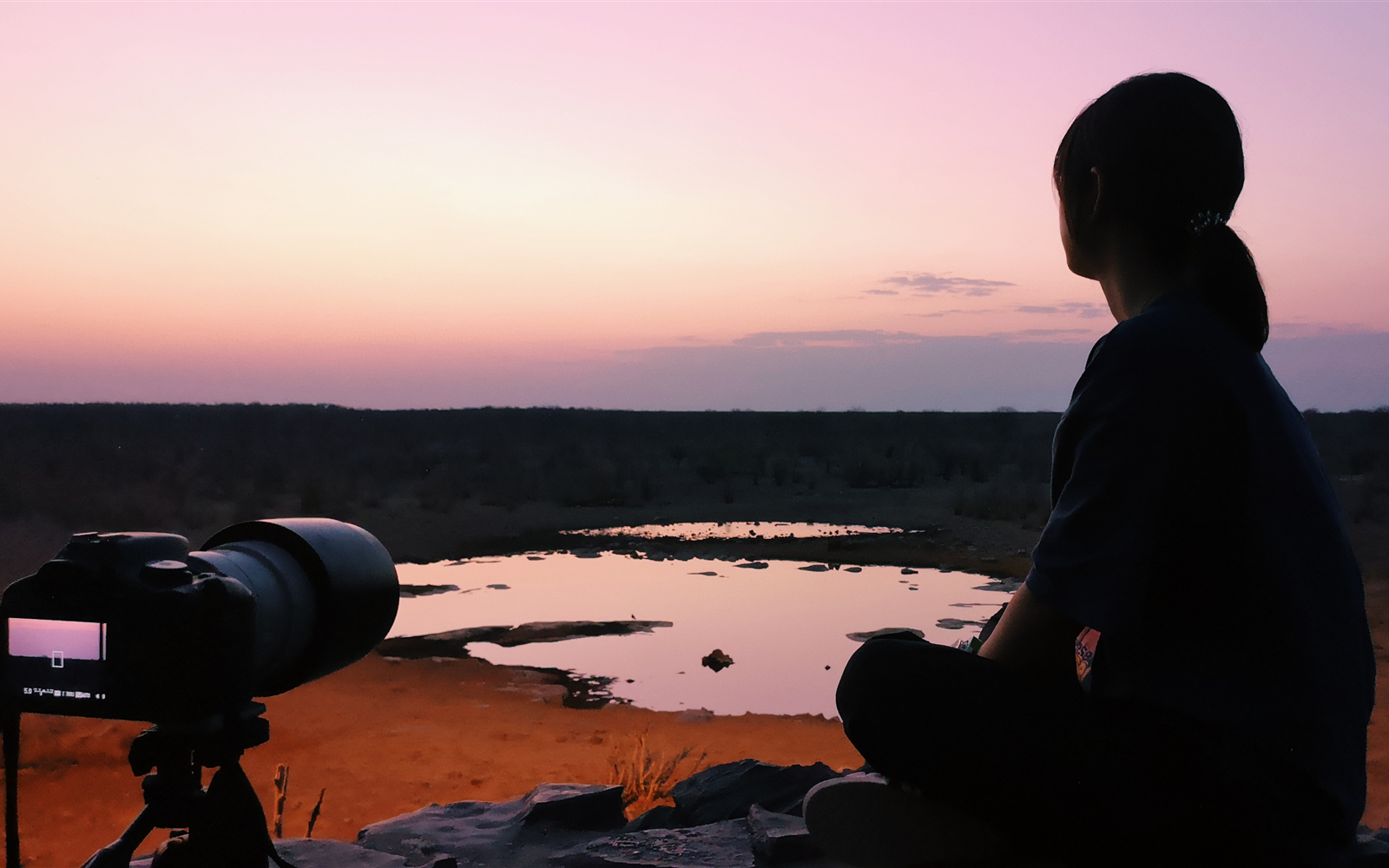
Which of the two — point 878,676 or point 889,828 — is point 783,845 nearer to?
point 889,828

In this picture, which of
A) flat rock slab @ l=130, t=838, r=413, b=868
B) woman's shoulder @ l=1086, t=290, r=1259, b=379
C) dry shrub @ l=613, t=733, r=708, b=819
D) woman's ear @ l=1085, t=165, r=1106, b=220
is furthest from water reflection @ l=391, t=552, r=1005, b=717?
woman's shoulder @ l=1086, t=290, r=1259, b=379

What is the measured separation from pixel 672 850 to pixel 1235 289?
263 cm

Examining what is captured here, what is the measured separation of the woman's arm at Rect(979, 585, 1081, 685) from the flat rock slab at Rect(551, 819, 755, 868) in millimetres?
1968

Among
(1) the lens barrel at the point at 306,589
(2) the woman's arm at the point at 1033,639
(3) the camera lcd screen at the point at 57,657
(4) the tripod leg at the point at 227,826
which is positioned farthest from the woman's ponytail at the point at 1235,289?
(3) the camera lcd screen at the point at 57,657

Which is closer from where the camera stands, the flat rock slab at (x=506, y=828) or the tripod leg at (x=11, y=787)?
the tripod leg at (x=11, y=787)

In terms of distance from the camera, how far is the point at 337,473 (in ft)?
87.3

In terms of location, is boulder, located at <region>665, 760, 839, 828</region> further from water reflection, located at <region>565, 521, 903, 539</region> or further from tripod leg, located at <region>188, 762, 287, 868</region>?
water reflection, located at <region>565, 521, 903, 539</region>

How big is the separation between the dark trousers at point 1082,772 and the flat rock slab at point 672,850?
181cm

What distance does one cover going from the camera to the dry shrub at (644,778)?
16.2 ft

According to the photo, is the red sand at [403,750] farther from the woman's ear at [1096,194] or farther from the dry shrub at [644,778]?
the woman's ear at [1096,194]

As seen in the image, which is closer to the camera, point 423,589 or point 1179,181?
point 1179,181

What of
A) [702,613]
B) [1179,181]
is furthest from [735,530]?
[1179,181]

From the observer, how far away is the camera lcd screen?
175cm

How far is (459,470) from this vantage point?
27391mm
